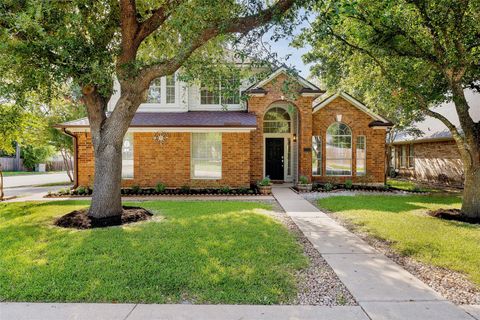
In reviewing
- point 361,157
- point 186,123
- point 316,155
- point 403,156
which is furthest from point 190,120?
point 403,156

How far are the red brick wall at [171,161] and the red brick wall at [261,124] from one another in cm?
100

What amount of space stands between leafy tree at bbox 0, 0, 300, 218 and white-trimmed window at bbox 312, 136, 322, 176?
8.84 m

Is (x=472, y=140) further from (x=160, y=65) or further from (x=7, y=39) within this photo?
(x=7, y=39)

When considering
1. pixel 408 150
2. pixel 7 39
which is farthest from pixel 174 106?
pixel 408 150

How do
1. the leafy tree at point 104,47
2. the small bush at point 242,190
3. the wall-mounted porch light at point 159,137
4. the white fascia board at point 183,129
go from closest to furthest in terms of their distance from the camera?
the leafy tree at point 104,47 < the small bush at point 242,190 < the white fascia board at point 183,129 < the wall-mounted porch light at point 159,137

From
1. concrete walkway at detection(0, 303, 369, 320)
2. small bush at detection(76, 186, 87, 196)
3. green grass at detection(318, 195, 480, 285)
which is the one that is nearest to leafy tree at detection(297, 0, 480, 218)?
green grass at detection(318, 195, 480, 285)

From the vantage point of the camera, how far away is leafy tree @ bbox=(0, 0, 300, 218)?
699cm

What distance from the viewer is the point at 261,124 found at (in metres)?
15.3

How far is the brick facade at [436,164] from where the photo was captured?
1752cm

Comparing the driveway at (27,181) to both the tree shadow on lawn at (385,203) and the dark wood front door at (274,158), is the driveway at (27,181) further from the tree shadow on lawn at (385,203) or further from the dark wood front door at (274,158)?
the tree shadow on lawn at (385,203)

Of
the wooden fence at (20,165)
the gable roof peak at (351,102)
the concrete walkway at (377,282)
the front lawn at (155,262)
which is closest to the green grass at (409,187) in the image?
the gable roof peak at (351,102)

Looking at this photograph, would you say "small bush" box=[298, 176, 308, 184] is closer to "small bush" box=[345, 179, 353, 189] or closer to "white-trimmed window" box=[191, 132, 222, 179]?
"small bush" box=[345, 179, 353, 189]

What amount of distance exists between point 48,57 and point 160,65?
2633 millimetres

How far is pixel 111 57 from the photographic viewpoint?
27.4ft
